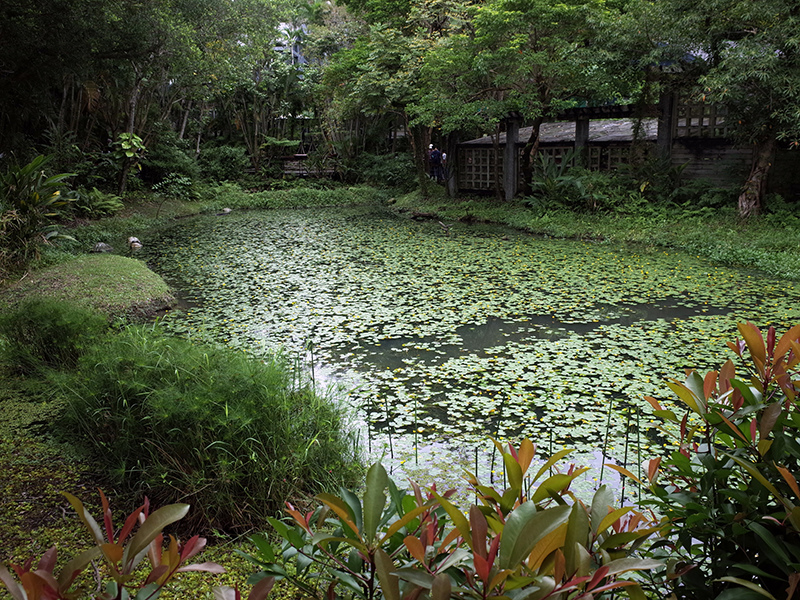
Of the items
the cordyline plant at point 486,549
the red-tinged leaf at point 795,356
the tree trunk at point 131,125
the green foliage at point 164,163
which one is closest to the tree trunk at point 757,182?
the red-tinged leaf at point 795,356

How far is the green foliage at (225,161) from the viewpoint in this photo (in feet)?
63.0

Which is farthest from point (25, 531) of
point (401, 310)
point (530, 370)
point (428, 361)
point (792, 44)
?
point (792, 44)

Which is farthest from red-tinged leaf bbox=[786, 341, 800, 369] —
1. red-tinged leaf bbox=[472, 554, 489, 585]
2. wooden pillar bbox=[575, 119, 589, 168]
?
wooden pillar bbox=[575, 119, 589, 168]

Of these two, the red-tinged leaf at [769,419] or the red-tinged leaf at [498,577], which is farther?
the red-tinged leaf at [769,419]

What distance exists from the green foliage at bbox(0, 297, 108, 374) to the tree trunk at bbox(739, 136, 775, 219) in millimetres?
9569

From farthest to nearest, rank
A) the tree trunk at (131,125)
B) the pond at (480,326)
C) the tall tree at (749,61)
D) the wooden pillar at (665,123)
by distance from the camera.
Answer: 1. the tree trunk at (131,125)
2. the wooden pillar at (665,123)
3. the tall tree at (749,61)
4. the pond at (480,326)

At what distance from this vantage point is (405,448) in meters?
3.69

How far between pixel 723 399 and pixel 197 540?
114cm

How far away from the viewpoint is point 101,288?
21.4ft

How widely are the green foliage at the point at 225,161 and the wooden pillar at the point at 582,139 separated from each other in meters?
10.9

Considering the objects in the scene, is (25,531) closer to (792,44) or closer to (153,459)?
(153,459)

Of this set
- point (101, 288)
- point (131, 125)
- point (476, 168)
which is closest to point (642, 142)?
point (476, 168)

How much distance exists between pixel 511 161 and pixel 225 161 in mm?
9813

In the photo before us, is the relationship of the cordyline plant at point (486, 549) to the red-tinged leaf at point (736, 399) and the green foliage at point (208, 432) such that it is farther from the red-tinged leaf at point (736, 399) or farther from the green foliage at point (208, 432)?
the green foliage at point (208, 432)
